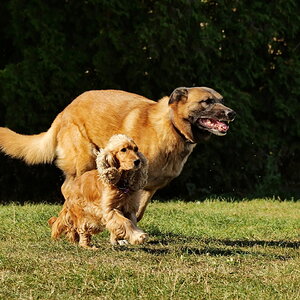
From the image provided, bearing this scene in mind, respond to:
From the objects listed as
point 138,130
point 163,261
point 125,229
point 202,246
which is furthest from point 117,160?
point 138,130

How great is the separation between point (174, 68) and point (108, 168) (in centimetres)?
731

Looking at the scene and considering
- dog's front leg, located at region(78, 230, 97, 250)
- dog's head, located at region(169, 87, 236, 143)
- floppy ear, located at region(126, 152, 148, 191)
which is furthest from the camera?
dog's head, located at region(169, 87, 236, 143)

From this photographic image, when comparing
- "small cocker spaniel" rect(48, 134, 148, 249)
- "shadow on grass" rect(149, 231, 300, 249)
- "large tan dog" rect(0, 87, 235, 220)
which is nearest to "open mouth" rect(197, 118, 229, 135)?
"large tan dog" rect(0, 87, 235, 220)

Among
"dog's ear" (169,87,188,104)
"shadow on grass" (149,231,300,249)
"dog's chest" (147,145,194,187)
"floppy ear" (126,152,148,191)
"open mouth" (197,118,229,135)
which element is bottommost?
"shadow on grass" (149,231,300,249)

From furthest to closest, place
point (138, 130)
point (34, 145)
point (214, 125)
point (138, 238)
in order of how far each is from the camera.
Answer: point (34, 145) → point (138, 130) → point (214, 125) → point (138, 238)

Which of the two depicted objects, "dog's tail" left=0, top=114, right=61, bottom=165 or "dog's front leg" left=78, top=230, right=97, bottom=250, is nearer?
"dog's front leg" left=78, top=230, right=97, bottom=250

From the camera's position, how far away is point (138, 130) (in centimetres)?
956

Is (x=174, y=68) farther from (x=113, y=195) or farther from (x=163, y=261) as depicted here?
(x=163, y=261)

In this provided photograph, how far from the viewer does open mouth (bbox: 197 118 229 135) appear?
30.3ft

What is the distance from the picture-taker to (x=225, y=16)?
15.5 meters

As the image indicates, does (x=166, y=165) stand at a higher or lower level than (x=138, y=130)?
lower

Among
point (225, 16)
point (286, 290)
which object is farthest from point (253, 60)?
point (286, 290)

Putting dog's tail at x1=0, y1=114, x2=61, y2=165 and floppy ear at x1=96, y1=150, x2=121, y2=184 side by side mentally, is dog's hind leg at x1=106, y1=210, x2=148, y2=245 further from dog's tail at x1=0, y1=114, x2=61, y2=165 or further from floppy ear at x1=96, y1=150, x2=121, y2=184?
dog's tail at x1=0, y1=114, x2=61, y2=165

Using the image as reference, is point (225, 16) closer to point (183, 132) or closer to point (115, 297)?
point (183, 132)
